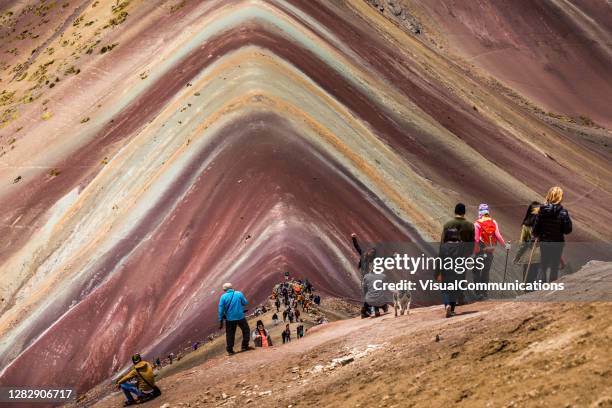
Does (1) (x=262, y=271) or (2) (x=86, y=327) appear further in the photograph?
(2) (x=86, y=327)

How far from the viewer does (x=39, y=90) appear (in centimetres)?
7456

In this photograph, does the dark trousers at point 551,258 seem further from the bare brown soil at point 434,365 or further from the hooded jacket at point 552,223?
the bare brown soil at point 434,365

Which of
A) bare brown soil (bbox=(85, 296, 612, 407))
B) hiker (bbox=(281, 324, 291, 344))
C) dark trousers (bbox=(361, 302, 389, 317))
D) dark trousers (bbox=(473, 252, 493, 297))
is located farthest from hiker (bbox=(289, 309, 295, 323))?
dark trousers (bbox=(473, 252, 493, 297))

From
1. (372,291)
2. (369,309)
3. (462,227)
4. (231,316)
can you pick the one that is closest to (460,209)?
(462,227)

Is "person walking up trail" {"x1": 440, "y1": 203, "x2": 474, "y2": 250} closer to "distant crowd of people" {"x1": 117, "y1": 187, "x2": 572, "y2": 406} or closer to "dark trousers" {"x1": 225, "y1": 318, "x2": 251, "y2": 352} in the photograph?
"distant crowd of people" {"x1": 117, "y1": 187, "x2": 572, "y2": 406}

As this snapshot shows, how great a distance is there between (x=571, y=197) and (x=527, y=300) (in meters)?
49.2

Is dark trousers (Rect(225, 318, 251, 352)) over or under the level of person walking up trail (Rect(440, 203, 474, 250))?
under

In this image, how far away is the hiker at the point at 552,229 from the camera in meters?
18.4

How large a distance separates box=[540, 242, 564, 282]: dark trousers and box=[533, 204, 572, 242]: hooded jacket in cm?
10

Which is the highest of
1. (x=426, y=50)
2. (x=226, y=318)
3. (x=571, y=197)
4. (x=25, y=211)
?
(x=426, y=50)

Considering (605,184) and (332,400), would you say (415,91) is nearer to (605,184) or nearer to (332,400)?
(605,184)

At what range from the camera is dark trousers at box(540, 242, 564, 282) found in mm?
18641

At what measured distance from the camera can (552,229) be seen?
18.5m

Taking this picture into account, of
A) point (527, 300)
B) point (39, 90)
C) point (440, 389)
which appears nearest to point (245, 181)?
point (527, 300)
